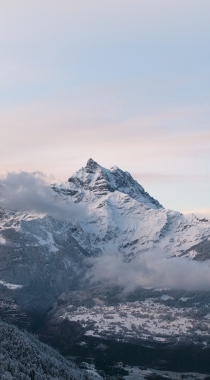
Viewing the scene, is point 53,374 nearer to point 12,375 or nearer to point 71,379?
point 71,379

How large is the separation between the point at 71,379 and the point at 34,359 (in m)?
15.2

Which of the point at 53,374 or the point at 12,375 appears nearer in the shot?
the point at 12,375

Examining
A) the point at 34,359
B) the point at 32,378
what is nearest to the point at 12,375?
the point at 32,378

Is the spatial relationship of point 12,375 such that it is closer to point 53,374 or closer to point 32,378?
point 32,378

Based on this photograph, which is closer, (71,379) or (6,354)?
(6,354)

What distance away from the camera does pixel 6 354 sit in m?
185

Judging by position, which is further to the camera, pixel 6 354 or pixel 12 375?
pixel 6 354

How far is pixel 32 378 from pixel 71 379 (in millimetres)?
26111

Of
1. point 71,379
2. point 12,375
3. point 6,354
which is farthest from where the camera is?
point 71,379

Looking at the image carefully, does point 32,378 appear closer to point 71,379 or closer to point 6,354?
point 6,354

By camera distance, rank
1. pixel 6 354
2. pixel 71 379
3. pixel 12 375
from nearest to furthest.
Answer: pixel 12 375 < pixel 6 354 < pixel 71 379

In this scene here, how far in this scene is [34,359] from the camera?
19550 centimetres

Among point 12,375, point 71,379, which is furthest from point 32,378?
point 71,379

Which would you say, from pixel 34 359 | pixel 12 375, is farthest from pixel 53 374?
pixel 12 375
